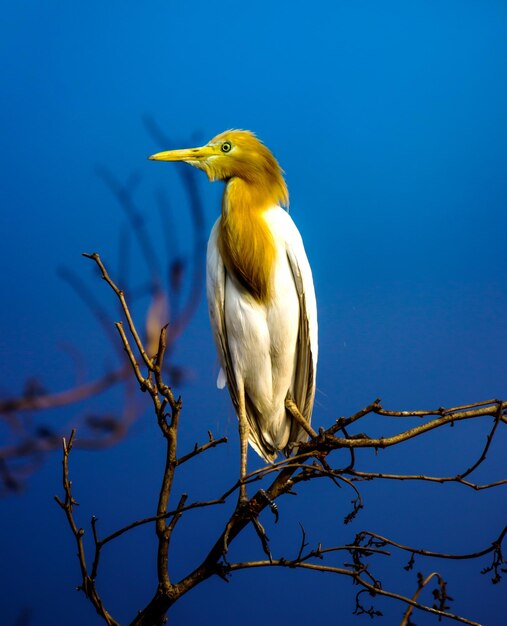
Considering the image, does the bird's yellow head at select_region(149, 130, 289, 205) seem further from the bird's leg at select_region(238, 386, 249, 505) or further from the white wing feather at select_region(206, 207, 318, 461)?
the bird's leg at select_region(238, 386, 249, 505)

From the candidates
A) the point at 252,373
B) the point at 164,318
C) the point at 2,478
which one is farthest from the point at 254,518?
the point at 2,478

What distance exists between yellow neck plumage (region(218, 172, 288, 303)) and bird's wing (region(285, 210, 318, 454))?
45mm

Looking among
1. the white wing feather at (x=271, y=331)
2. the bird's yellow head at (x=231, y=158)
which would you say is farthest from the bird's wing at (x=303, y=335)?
the bird's yellow head at (x=231, y=158)

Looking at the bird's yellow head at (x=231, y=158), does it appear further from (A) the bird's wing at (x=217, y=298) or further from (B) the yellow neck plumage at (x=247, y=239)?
(A) the bird's wing at (x=217, y=298)

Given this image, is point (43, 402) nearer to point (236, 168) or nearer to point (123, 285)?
point (123, 285)

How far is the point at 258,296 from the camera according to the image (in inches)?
53.1

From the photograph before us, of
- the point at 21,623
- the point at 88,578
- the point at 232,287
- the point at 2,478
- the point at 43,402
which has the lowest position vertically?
the point at 88,578

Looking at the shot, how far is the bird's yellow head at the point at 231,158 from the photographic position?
54.7 inches

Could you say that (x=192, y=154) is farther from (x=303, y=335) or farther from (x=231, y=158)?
(x=303, y=335)

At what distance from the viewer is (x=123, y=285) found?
5.24 feet

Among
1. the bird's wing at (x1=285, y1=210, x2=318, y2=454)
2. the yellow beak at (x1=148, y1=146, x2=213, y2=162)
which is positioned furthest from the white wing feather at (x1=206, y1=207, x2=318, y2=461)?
the yellow beak at (x1=148, y1=146, x2=213, y2=162)

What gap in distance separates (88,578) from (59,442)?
70 centimetres

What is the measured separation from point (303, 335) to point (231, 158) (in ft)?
1.21

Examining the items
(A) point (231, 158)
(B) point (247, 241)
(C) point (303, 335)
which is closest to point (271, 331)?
(C) point (303, 335)
